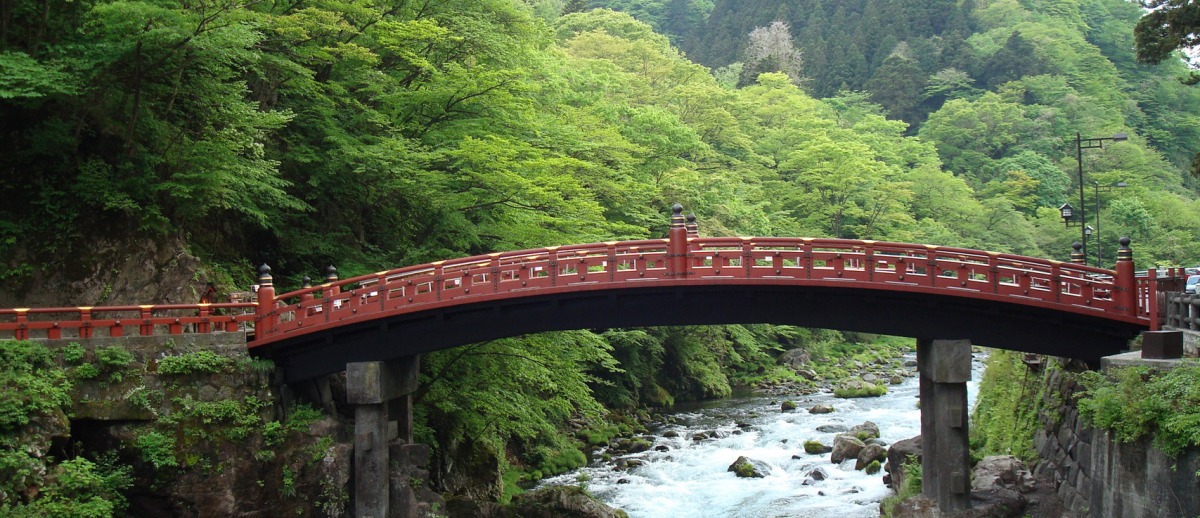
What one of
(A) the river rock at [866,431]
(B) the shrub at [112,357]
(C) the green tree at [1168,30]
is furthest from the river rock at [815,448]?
(B) the shrub at [112,357]

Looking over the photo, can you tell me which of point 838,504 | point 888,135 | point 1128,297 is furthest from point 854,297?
point 888,135

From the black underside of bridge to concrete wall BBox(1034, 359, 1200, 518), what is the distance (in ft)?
6.38

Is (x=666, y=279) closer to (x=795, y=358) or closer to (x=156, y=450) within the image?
(x=156, y=450)

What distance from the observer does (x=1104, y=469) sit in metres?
17.0

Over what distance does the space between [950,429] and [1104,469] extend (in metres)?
3.33

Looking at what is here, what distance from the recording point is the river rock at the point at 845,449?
97.1ft

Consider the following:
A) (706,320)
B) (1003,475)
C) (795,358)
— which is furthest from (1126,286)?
(795,358)

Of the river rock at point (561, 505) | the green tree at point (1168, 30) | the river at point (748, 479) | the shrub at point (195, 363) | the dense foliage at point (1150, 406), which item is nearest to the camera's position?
the dense foliage at point (1150, 406)

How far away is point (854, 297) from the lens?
20.5m

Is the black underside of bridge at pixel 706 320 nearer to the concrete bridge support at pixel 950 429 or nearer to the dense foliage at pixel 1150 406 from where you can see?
the concrete bridge support at pixel 950 429

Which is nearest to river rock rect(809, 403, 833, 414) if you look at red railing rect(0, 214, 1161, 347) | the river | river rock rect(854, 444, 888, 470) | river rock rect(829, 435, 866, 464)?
the river

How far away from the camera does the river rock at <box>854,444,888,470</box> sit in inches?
1117

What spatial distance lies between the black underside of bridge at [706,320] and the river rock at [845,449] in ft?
32.9

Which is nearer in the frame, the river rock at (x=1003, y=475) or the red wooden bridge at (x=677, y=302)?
the red wooden bridge at (x=677, y=302)
